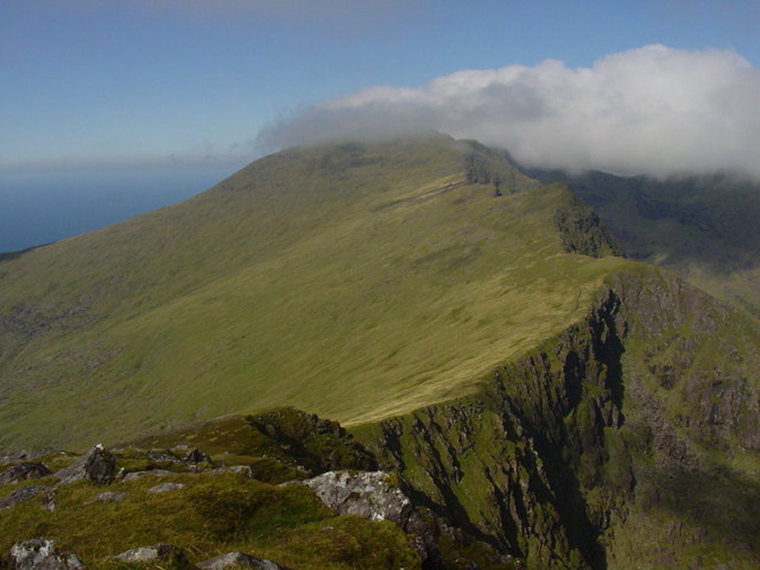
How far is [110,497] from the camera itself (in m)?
36.6

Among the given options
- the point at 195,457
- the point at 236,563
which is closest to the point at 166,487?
the point at 236,563

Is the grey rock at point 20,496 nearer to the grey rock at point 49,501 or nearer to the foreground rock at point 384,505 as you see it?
the grey rock at point 49,501

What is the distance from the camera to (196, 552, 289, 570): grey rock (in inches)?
906

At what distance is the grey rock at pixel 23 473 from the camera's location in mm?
47188

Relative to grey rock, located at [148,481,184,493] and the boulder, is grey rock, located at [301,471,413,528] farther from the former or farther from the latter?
the boulder

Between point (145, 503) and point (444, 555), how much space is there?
20029 millimetres

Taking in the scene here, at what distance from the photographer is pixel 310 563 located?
88.8ft

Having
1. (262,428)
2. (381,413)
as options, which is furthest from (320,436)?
(381,413)

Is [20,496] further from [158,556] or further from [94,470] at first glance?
[158,556]

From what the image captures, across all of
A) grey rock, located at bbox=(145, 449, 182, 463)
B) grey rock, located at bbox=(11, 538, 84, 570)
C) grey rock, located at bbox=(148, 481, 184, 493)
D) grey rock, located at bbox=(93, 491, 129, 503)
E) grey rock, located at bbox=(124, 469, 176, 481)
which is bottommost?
grey rock, located at bbox=(145, 449, 182, 463)

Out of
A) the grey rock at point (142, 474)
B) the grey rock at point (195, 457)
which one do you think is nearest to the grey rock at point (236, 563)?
the grey rock at point (142, 474)

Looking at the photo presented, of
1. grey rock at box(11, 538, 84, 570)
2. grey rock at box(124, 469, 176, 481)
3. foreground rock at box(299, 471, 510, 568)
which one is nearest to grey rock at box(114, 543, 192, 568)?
grey rock at box(11, 538, 84, 570)

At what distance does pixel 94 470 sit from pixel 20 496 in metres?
4.93

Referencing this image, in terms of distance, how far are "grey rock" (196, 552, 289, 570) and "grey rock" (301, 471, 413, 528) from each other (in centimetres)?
1172
